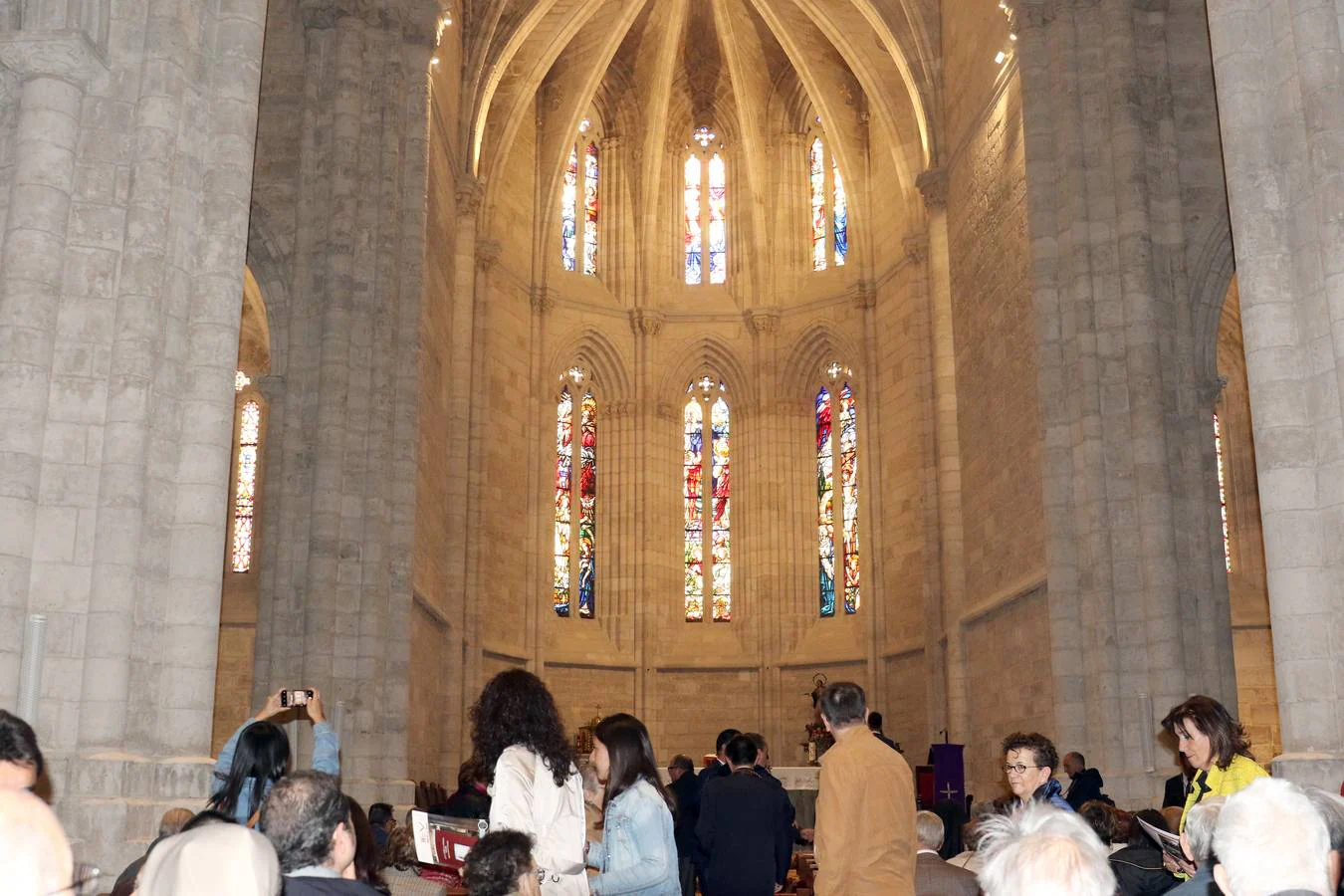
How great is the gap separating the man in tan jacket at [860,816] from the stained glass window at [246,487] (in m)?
18.5

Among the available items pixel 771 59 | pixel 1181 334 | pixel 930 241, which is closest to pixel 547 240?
pixel 771 59

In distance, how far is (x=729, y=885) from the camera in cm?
671

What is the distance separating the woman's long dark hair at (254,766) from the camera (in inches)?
213

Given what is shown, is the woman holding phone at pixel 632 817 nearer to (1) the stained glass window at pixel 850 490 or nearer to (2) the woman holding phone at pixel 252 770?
(2) the woman holding phone at pixel 252 770

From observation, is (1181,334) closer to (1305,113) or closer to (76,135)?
(1305,113)

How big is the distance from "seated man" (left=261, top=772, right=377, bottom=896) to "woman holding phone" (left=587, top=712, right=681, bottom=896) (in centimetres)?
167

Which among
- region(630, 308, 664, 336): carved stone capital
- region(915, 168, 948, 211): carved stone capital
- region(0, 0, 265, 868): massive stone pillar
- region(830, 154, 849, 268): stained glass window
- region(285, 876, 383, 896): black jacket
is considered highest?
region(830, 154, 849, 268): stained glass window

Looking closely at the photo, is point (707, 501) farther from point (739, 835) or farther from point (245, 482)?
point (739, 835)

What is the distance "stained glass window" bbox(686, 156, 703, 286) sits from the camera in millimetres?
29109

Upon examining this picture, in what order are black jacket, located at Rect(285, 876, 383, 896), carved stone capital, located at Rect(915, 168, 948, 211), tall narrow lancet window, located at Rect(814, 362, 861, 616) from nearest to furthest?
1. black jacket, located at Rect(285, 876, 383, 896)
2. carved stone capital, located at Rect(915, 168, 948, 211)
3. tall narrow lancet window, located at Rect(814, 362, 861, 616)

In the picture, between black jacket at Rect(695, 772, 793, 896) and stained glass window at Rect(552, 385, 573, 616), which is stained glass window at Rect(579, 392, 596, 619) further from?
black jacket at Rect(695, 772, 793, 896)

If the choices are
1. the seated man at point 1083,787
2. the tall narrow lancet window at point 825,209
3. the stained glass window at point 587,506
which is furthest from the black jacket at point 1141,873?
the tall narrow lancet window at point 825,209

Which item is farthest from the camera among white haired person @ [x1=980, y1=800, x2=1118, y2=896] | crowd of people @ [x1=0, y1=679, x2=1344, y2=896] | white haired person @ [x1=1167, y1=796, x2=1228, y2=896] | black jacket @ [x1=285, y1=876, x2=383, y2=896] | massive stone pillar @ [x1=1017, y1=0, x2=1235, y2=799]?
massive stone pillar @ [x1=1017, y1=0, x2=1235, y2=799]

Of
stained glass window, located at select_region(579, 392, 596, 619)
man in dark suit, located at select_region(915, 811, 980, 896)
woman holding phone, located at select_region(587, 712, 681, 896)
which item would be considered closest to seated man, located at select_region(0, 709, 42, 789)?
woman holding phone, located at select_region(587, 712, 681, 896)
